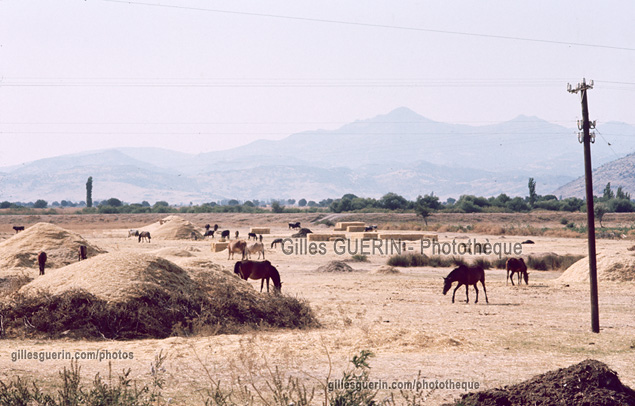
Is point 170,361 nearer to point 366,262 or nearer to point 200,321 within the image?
point 200,321

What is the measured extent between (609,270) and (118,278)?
2124cm

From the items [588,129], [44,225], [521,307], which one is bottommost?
[521,307]

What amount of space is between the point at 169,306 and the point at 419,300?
399 inches

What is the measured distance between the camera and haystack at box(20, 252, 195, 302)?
1491cm

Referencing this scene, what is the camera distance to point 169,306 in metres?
15.0

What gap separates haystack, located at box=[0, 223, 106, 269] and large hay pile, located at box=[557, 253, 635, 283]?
68.9ft

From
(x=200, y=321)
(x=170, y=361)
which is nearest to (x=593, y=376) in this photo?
(x=170, y=361)

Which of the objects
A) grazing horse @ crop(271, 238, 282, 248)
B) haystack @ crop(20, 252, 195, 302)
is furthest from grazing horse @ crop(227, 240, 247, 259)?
haystack @ crop(20, 252, 195, 302)

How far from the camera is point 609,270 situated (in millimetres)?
27625

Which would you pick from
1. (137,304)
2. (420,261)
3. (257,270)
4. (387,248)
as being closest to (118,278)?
(137,304)

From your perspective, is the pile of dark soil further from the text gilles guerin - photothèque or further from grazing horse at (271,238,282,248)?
grazing horse at (271,238,282,248)

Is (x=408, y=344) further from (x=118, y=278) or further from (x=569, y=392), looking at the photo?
(x=118, y=278)

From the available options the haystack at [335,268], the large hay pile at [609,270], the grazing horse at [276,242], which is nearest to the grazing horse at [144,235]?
the grazing horse at [276,242]

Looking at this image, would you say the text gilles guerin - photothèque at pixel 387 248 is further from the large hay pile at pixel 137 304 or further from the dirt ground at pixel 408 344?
the large hay pile at pixel 137 304
